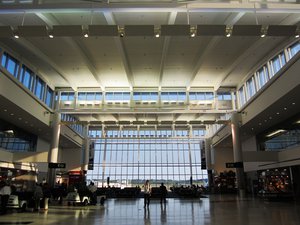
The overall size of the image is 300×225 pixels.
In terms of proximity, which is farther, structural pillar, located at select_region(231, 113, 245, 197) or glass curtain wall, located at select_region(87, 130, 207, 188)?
glass curtain wall, located at select_region(87, 130, 207, 188)

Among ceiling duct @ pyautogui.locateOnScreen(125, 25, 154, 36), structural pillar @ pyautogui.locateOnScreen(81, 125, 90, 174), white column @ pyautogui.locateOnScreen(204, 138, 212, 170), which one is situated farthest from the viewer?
white column @ pyautogui.locateOnScreen(204, 138, 212, 170)

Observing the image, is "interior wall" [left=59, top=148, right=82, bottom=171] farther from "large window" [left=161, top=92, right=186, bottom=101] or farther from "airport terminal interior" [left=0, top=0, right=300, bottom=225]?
"large window" [left=161, top=92, right=186, bottom=101]

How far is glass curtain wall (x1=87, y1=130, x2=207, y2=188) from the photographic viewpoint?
146 ft

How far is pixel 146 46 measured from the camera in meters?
20.0

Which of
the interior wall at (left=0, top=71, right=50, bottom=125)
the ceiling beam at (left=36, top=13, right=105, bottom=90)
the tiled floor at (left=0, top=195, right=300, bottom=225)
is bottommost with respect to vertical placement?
the tiled floor at (left=0, top=195, right=300, bottom=225)

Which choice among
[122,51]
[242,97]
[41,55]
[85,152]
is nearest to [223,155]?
[242,97]

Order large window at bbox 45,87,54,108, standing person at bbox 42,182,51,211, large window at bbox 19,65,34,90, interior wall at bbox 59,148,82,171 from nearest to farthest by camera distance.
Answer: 1. standing person at bbox 42,182,51,211
2. large window at bbox 19,65,34,90
3. large window at bbox 45,87,54,108
4. interior wall at bbox 59,148,82,171

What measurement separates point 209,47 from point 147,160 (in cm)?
2960

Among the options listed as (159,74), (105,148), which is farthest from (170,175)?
(159,74)

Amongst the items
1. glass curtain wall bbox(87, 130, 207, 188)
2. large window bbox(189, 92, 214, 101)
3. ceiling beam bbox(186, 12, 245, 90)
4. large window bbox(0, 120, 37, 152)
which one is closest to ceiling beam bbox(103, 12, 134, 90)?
ceiling beam bbox(186, 12, 245, 90)

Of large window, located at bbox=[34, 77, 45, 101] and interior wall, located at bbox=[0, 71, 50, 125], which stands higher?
large window, located at bbox=[34, 77, 45, 101]

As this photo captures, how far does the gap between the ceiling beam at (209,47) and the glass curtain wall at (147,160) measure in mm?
19226

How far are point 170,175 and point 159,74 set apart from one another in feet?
79.1

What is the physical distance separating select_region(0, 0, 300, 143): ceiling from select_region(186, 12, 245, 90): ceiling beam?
6 centimetres
